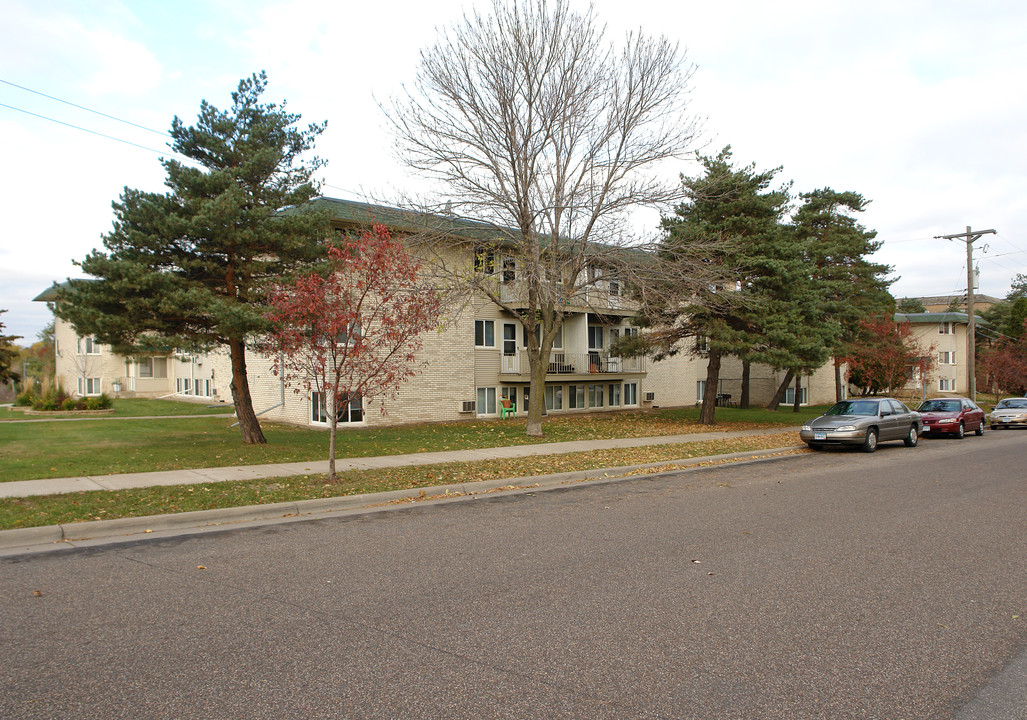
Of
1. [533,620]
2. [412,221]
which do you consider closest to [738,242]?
[412,221]

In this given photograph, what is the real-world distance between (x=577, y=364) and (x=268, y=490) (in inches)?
889

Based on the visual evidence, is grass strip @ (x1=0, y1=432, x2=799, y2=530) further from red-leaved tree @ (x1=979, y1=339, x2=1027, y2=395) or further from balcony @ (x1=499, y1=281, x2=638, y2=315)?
red-leaved tree @ (x1=979, y1=339, x2=1027, y2=395)

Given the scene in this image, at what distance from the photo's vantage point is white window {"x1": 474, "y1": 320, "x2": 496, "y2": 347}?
93.5ft

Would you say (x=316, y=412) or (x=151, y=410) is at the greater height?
(x=316, y=412)

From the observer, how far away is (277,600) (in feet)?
18.9

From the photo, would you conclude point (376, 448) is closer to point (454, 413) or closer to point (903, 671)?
point (454, 413)

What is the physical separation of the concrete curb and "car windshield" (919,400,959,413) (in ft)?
57.0

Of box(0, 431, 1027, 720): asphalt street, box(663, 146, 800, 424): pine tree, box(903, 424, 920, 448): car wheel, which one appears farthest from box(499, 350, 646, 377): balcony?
box(0, 431, 1027, 720): asphalt street

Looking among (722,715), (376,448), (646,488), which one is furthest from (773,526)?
(376,448)

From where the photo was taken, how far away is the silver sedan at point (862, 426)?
61.5ft

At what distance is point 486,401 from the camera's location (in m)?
28.9

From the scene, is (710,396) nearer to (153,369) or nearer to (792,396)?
(792,396)

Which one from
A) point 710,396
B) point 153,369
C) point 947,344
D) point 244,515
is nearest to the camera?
point 244,515

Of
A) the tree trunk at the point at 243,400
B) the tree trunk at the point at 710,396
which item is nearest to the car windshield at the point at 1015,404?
the tree trunk at the point at 710,396
